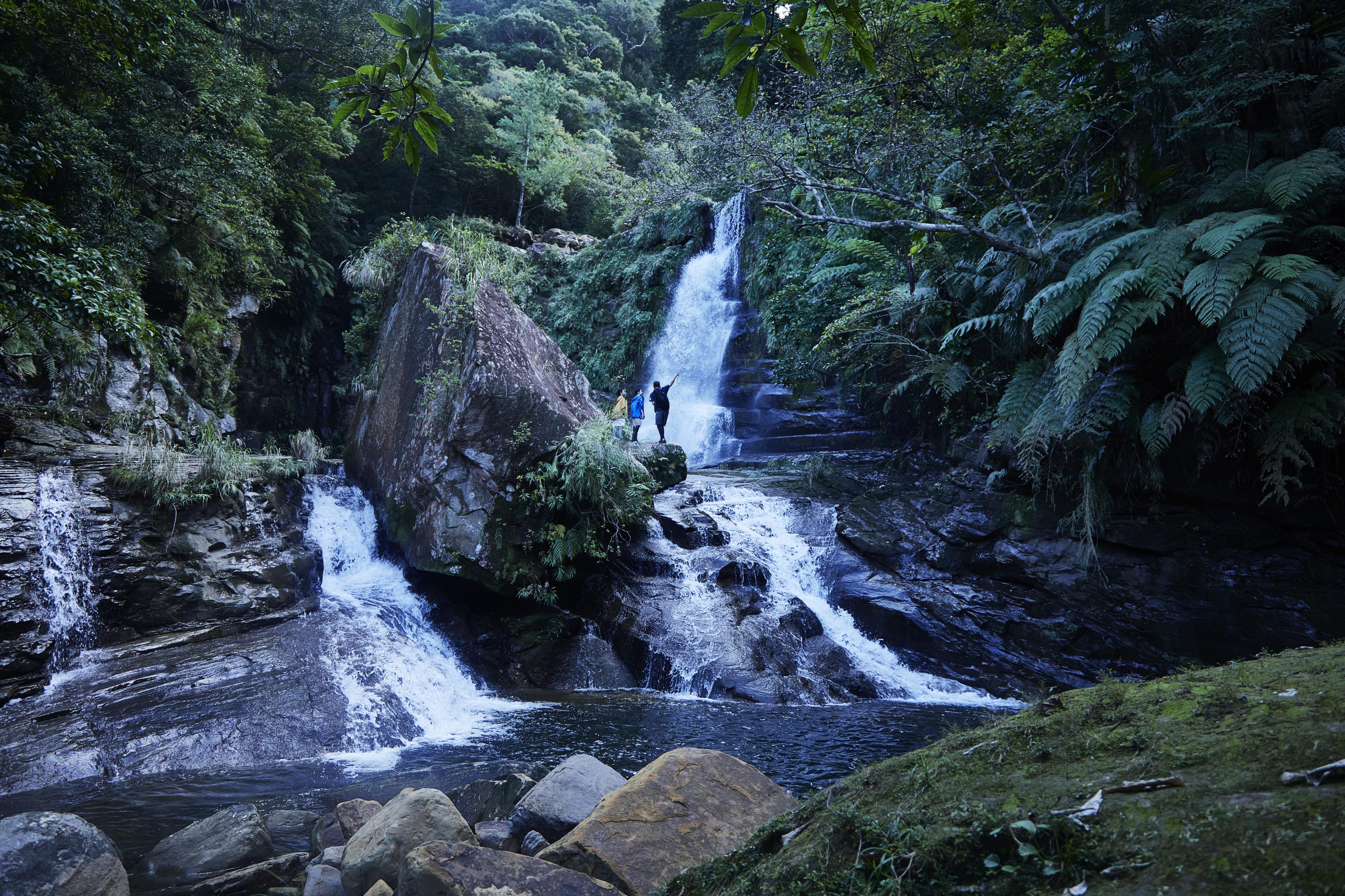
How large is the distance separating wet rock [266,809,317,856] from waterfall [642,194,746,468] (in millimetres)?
11395

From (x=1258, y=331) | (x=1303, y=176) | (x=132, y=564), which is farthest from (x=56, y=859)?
(x=1303, y=176)

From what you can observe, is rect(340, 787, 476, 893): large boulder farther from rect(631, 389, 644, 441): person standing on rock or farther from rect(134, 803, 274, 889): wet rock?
rect(631, 389, 644, 441): person standing on rock

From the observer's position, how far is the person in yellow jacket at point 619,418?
8992 mm

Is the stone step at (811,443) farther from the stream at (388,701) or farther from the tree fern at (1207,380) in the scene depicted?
the tree fern at (1207,380)

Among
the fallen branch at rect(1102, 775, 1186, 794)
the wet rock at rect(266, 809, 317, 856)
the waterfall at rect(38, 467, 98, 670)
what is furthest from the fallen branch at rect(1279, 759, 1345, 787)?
the waterfall at rect(38, 467, 98, 670)

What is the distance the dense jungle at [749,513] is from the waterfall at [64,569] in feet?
0.12

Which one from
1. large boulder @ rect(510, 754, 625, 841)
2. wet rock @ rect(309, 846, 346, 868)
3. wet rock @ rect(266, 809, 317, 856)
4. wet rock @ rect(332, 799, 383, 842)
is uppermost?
large boulder @ rect(510, 754, 625, 841)

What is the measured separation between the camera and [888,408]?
12930 millimetres

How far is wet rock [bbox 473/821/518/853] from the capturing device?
3.78m

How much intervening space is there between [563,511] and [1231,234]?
7.27 meters

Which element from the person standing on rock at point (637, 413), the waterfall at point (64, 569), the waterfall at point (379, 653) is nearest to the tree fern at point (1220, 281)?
the waterfall at point (379, 653)

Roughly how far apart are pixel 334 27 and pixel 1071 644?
788 inches

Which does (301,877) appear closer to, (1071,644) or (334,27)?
(1071,644)

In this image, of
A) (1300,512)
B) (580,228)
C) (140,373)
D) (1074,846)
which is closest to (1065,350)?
(1300,512)
